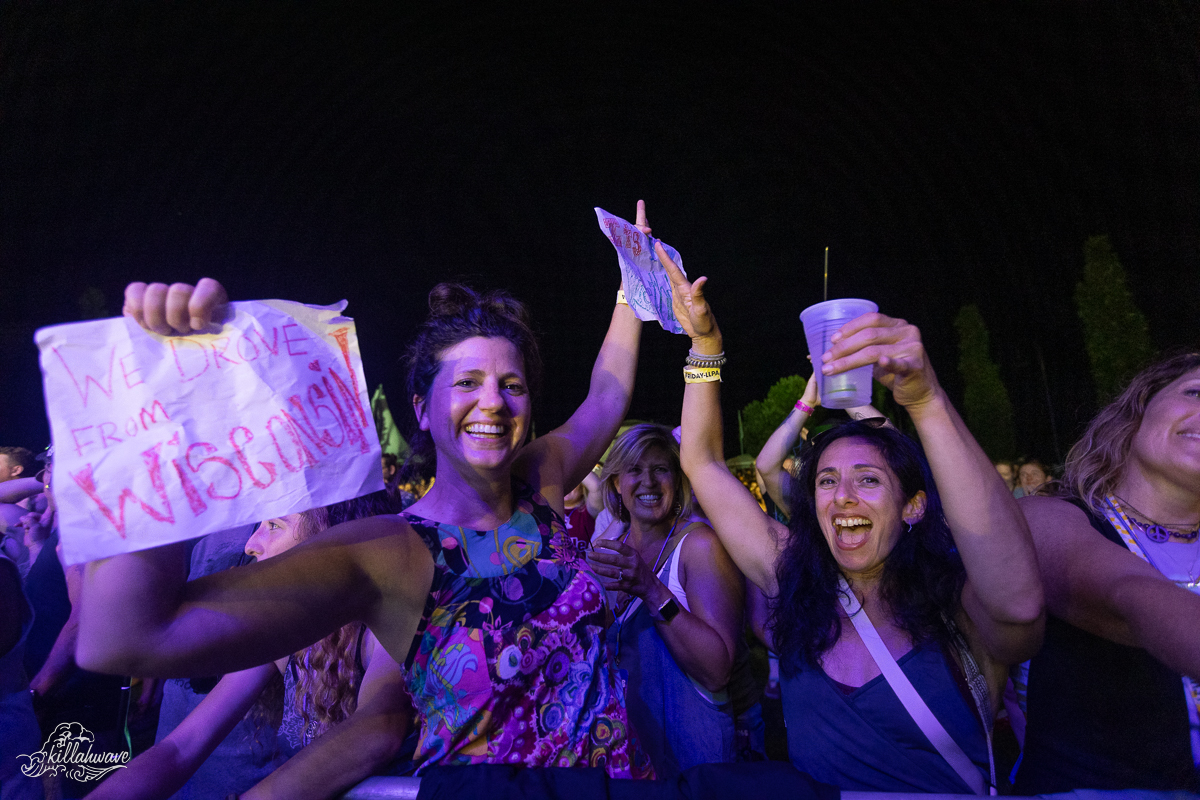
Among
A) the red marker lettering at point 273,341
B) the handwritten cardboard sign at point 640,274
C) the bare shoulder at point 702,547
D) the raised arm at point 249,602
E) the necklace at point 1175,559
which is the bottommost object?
the bare shoulder at point 702,547

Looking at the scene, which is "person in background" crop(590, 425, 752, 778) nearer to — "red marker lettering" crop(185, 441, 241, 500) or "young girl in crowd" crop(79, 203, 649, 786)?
"young girl in crowd" crop(79, 203, 649, 786)

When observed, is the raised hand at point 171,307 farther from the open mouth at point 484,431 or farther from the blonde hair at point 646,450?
the blonde hair at point 646,450

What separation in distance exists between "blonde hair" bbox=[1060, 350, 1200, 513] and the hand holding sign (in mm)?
1286

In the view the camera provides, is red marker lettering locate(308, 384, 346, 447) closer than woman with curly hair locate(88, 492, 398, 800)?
Yes

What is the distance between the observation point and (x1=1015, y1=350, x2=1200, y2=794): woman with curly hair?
1.35 m

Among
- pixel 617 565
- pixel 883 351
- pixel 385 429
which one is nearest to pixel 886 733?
pixel 617 565

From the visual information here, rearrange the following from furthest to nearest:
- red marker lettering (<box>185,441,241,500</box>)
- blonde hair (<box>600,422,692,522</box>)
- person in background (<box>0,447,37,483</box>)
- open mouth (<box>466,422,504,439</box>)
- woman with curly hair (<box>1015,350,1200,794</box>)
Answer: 1. person in background (<box>0,447,37,483</box>)
2. blonde hair (<box>600,422,692,522</box>)
3. open mouth (<box>466,422,504,439</box>)
4. woman with curly hair (<box>1015,350,1200,794</box>)
5. red marker lettering (<box>185,441,241,500</box>)

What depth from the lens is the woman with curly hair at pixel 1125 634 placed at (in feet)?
4.44

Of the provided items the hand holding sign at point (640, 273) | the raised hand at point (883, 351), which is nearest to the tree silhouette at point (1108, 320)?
the hand holding sign at point (640, 273)

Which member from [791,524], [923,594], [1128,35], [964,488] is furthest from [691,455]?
[1128,35]

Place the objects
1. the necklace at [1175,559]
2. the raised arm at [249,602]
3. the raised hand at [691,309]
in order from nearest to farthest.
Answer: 1. the raised arm at [249,602]
2. the necklace at [1175,559]
3. the raised hand at [691,309]

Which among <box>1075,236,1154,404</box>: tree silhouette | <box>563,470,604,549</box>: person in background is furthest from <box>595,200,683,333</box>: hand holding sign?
<box>1075,236,1154,404</box>: tree silhouette

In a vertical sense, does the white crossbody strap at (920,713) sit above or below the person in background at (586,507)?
above

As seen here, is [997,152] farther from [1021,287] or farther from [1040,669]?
[1040,669]
